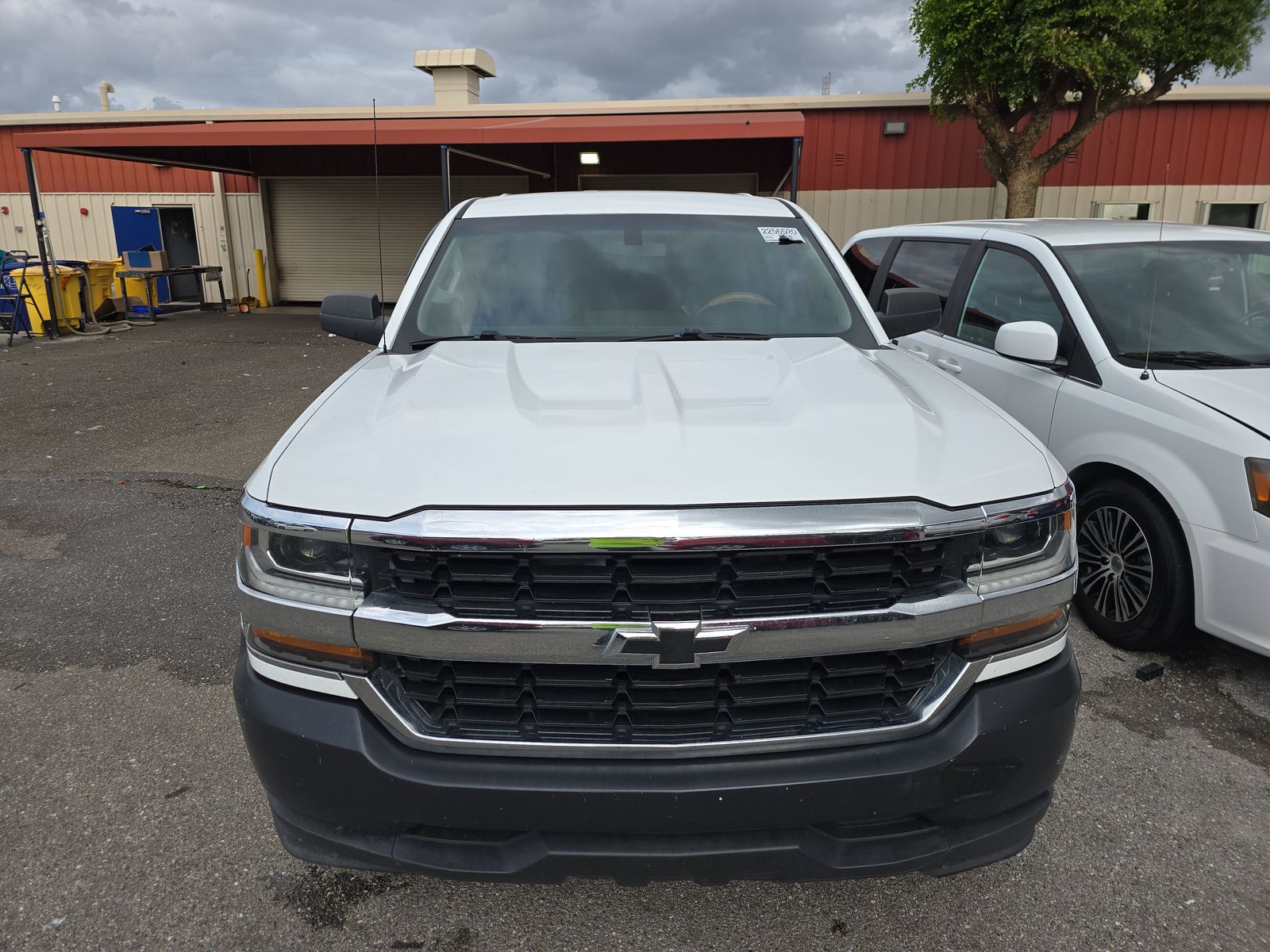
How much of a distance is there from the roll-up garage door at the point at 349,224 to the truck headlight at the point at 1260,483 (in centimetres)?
1803

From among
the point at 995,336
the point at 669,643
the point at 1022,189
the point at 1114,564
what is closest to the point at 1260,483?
the point at 1114,564

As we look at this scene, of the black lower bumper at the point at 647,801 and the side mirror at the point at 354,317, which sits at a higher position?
the side mirror at the point at 354,317

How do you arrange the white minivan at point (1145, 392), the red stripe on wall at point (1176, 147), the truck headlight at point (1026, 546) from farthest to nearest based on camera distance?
the red stripe on wall at point (1176, 147), the white minivan at point (1145, 392), the truck headlight at point (1026, 546)

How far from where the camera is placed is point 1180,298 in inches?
156

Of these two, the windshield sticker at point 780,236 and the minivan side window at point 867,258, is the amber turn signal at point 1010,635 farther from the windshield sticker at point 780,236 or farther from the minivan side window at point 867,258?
the minivan side window at point 867,258

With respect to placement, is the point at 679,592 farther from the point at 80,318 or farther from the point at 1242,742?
the point at 80,318

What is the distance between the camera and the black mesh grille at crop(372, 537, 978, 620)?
171 cm

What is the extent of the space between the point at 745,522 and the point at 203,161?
1941 centimetres

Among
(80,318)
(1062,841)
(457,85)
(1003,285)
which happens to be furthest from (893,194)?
(1062,841)

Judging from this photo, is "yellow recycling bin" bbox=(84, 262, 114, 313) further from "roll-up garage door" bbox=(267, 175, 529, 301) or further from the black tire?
the black tire

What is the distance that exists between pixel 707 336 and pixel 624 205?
3.19 ft

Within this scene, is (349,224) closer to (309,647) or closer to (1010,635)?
(309,647)

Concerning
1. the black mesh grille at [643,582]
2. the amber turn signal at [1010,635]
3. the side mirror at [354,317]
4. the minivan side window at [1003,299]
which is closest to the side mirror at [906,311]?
the minivan side window at [1003,299]

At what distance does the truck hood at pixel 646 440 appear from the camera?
176 cm
